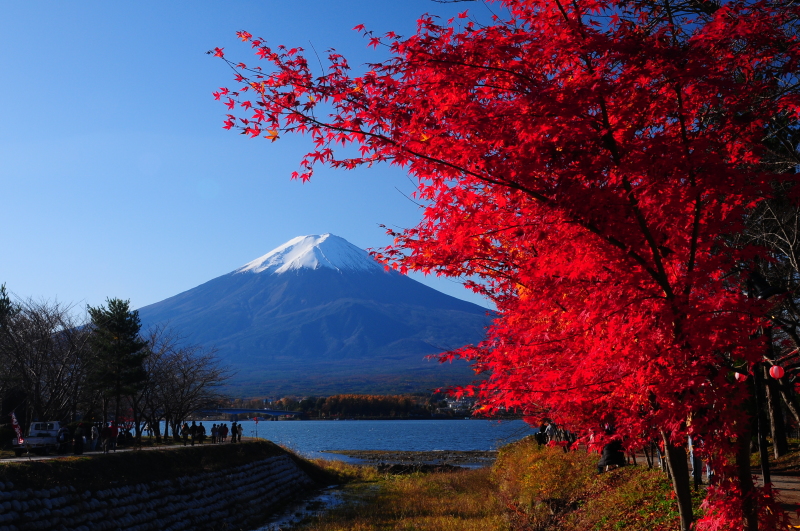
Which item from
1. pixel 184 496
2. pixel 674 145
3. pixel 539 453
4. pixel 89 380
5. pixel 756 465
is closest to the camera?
pixel 674 145

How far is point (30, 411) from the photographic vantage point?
34.9 metres

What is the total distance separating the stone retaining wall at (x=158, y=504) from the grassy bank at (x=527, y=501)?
4211 mm

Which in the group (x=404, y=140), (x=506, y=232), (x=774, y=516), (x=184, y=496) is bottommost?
(x=184, y=496)

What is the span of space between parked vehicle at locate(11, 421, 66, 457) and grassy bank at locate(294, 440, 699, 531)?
1166 cm

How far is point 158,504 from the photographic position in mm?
22391

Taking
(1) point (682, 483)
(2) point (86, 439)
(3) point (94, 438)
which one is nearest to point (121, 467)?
(3) point (94, 438)

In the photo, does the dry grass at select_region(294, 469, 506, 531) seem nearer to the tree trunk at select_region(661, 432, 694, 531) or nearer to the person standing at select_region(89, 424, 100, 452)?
the tree trunk at select_region(661, 432, 694, 531)

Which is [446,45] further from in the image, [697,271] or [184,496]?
[184,496]

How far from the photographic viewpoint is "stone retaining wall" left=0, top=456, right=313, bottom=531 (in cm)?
1648

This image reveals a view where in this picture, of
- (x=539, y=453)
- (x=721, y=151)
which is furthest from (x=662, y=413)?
(x=539, y=453)

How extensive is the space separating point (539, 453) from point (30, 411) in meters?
29.0

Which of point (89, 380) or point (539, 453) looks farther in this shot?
A: point (89, 380)

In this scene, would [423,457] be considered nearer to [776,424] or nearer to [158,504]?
[158,504]

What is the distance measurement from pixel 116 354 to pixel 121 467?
16900mm
